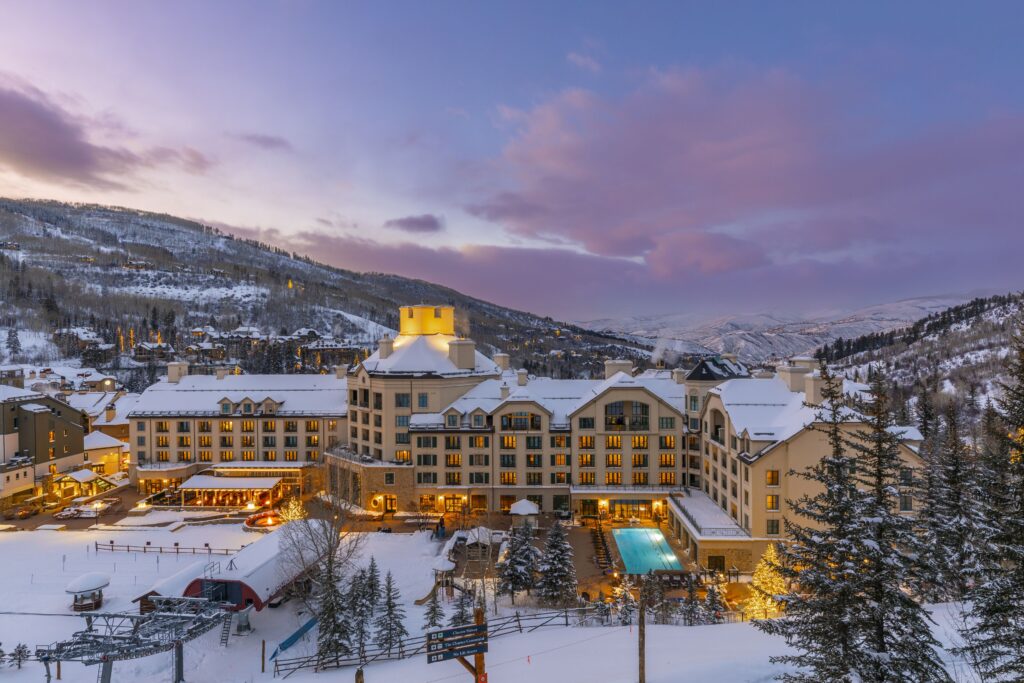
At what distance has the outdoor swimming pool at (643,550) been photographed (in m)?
36.4

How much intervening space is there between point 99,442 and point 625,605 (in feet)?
220

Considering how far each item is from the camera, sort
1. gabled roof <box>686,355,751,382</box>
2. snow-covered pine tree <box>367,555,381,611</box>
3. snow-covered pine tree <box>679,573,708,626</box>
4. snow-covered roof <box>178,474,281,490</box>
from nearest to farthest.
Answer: snow-covered pine tree <box>679,573,708,626</box> → snow-covered pine tree <box>367,555,381,611</box> → gabled roof <box>686,355,751,382</box> → snow-covered roof <box>178,474,281,490</box>

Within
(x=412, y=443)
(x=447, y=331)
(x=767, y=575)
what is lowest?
(x=767, y=575)

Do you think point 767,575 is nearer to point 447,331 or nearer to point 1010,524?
point 1010,524

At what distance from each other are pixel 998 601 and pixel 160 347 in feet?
671

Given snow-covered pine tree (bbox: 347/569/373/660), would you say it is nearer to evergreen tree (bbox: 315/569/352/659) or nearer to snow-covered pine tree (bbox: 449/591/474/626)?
evergreen tree (bbox: 315/569/352/659)

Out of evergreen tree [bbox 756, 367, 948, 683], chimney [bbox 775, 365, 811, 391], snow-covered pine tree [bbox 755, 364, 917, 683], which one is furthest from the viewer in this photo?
chimney [bbox 775, 365, 811, 391]

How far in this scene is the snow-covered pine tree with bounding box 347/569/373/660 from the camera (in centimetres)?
2722

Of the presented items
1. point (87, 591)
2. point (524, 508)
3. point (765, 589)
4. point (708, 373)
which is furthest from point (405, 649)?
point (708, 373)

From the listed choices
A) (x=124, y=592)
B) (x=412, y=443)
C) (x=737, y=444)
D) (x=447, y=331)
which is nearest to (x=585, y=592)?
(x=737, y=444)

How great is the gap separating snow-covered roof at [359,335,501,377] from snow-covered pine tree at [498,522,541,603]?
23.7m

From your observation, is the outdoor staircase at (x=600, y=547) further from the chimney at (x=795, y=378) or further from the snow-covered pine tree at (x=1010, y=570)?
the snow-covered pine tree at (x=1010, y=570)

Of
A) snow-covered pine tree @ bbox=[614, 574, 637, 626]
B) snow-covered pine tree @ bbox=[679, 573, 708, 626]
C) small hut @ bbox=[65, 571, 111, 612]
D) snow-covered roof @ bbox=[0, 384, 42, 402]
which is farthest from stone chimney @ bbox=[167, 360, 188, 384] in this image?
snow-covered pine tree @ bbox=[679, 573, 708, 626]

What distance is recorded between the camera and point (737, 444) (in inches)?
1650
